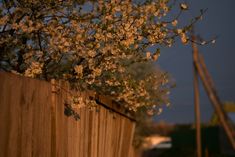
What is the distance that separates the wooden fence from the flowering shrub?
43cm

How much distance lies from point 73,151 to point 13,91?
1724mm

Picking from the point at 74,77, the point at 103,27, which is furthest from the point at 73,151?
the point at 103,27

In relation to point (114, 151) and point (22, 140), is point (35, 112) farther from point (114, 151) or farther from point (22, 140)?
point (114, 151)

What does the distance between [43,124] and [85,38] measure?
1978mm

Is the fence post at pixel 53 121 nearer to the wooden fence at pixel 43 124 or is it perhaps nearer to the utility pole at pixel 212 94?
the wooden fence at pixel 43 124

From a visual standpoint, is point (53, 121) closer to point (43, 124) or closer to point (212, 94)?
point (43, 124)

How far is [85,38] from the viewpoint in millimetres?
6676

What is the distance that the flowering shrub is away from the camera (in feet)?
21.6

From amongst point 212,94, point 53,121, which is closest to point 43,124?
point 53,121

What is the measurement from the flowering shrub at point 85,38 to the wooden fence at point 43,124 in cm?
43

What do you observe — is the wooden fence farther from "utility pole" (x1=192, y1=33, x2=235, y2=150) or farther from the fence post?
"utility pole" (x1=192, y1=33, x2=235, y2=150)

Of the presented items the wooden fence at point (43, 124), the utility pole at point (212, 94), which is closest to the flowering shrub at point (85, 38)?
the wooden fence at point (43, 124)

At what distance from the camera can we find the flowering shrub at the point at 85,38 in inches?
259

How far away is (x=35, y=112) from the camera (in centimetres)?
473
